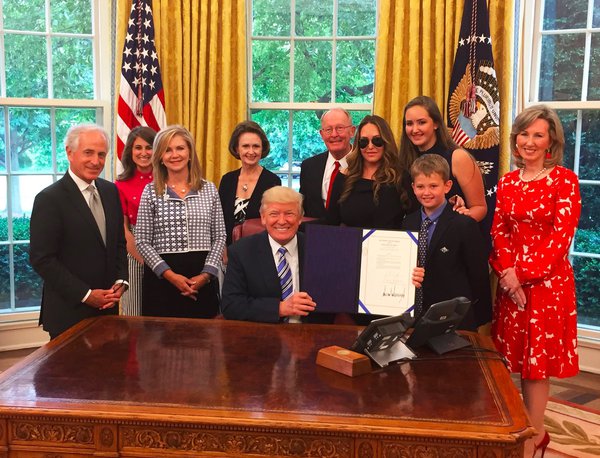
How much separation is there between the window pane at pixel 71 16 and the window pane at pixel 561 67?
3.28 meters

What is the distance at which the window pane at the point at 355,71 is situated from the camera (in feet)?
16.1

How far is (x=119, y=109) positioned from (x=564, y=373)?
330 centimetres

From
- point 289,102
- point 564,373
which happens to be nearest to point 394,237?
point 564,373

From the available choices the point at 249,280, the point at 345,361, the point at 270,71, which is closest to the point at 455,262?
the point at 249,280

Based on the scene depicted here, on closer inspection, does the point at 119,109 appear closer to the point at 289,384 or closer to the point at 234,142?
the point at 234,142

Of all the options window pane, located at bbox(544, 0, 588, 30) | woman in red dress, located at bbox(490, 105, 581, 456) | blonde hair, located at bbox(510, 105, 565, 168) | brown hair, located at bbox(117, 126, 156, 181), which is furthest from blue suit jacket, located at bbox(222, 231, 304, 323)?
window pane, located at bbox(544, 0, 588, 30)

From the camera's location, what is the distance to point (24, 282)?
16.3 ft

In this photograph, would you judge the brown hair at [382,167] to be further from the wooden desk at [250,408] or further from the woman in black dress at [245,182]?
the wooden desk at [250,408]

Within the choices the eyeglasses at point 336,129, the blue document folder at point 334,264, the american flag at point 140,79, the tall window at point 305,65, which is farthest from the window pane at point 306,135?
the blue document folder at point 334,264

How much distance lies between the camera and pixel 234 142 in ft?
12.3

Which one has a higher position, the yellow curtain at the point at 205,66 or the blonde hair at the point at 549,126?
the yellow curtain at the point at 205,66

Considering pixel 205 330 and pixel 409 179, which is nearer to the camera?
pixel 205 330

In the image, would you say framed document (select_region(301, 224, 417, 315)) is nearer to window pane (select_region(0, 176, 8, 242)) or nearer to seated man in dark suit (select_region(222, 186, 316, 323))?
seated man in dark suit (select_region(222, 186, 316, 323))

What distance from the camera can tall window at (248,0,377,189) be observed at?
4.91m
